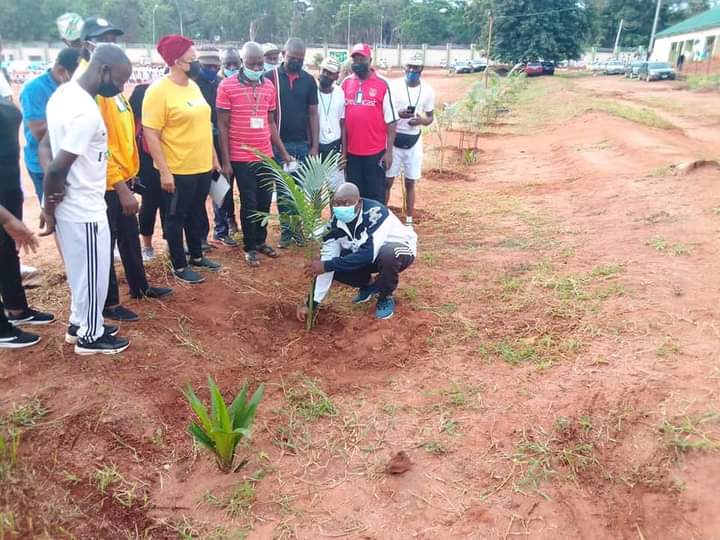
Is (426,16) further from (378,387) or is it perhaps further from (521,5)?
(378,387)

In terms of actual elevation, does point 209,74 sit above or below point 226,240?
above

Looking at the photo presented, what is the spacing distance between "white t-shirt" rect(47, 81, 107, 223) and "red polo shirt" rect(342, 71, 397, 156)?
2.56m

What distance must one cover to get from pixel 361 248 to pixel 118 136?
→ 1.64 m

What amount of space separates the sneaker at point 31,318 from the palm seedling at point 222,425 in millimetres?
1692

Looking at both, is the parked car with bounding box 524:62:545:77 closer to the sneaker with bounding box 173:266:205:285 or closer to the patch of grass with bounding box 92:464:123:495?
the sneaker with bounding box 173:266:205:285

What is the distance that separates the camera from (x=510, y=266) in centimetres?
497

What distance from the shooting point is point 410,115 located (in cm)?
559

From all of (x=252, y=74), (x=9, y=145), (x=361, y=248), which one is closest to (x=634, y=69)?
(x=252, y=74)

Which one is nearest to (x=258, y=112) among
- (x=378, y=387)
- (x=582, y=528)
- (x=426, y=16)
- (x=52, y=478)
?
(x=378, y=387)

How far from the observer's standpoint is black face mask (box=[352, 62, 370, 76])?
4879 mm

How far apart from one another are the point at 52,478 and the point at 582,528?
7.52 feet

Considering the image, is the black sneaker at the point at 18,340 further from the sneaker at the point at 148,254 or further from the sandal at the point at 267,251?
the sandal at the point at 267,251

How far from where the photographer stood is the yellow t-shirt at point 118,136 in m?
3.20

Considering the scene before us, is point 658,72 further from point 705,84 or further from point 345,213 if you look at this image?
point 345,213
